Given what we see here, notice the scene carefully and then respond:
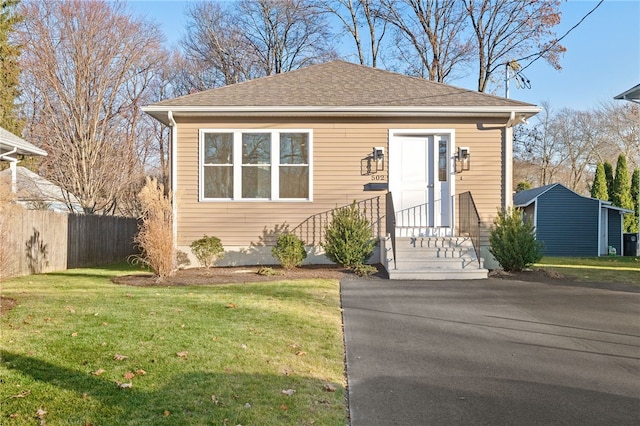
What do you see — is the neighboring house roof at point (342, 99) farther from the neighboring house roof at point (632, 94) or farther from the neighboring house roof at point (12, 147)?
the neighboring house roof at point (632, 94)

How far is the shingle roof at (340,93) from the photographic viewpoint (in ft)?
36.9

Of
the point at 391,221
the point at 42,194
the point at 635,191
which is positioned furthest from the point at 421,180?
the point at 635,191

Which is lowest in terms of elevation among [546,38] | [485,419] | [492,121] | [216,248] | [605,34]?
[485,419]

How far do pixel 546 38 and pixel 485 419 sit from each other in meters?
23.7

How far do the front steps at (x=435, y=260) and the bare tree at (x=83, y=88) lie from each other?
13.1m

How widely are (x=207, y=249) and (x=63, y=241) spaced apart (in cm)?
420

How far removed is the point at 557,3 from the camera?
22.3 m

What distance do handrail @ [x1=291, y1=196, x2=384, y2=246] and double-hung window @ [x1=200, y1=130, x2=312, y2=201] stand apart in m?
0.57

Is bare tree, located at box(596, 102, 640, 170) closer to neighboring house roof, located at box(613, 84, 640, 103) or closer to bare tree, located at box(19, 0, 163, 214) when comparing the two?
neighboring house roof, located at box(613, 84, 640, 103)

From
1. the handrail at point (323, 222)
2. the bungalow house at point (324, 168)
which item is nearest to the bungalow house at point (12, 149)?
the bungalow house at point (324, 168)

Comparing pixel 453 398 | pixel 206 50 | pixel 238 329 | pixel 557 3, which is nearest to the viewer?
pixel 453 398

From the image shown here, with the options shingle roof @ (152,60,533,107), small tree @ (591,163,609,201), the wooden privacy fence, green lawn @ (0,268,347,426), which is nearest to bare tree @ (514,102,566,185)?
small tree @ (591,163,609,201)

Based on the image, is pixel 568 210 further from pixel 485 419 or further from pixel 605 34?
pixel 485 419

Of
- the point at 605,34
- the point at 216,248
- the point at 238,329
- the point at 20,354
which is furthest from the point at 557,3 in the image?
the point at 20,354
